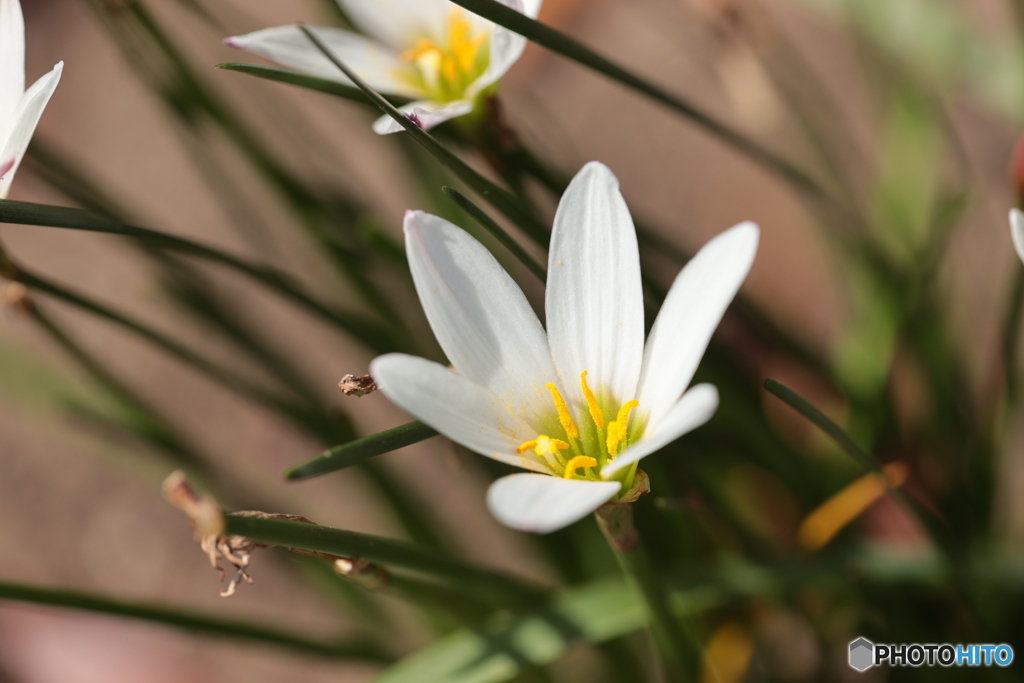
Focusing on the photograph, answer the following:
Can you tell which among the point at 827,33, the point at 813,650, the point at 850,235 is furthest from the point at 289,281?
the point at 827,33

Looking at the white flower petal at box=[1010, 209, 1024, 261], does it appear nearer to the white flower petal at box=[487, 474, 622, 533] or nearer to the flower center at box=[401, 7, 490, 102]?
the white flower petal at box=[487, 474, 622, 533]

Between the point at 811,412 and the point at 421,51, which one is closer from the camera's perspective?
the point at 811,412

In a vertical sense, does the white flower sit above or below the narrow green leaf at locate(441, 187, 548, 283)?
above

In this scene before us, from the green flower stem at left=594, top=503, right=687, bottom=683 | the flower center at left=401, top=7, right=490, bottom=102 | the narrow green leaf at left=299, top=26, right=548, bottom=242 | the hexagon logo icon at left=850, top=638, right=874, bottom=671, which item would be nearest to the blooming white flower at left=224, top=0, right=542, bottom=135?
the flower center at left=401, top=7, right=490, bottom=102

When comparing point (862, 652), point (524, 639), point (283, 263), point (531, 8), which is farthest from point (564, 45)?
point (283, 263)

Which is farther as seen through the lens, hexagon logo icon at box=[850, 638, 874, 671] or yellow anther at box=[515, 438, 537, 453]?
hexagon logo icon at box=[850, 638, 874, 671]

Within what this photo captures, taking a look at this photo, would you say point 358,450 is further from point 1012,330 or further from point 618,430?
point 1012,330
